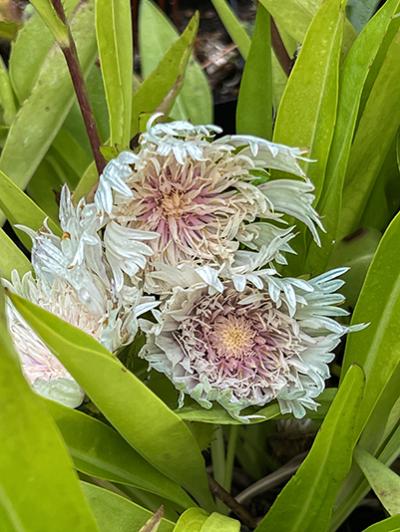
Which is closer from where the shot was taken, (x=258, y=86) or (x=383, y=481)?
(x=383, y=481)

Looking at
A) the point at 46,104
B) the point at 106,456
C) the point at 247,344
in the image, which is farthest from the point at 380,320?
the point at 46,104

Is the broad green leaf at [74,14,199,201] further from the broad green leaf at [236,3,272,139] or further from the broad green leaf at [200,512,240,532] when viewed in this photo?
the broad green leaf at [200,512,240,532]

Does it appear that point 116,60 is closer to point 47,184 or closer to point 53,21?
point 53,21

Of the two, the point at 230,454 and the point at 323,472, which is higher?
the point at 323,472

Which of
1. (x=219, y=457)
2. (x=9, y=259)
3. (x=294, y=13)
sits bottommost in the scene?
(x=219, y=457)

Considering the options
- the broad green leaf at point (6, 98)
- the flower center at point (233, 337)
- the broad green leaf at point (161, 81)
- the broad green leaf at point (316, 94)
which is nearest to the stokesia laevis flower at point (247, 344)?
the flower center at point (233, 337)

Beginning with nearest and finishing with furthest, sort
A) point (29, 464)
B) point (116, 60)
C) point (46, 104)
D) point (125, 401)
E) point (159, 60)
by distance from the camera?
1. point (29, 464)
2. point (125, 401)
3. point (116, 60)
4. point (46, 104)
5. point (159, 60)

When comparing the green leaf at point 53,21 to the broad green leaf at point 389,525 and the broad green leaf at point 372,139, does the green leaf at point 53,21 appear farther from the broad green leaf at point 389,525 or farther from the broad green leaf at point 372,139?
the broad green leaf at point 389,525

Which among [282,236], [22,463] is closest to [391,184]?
[282,236]
